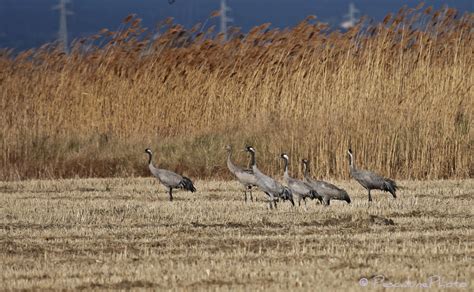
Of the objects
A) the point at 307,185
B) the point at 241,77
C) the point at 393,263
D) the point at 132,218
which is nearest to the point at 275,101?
the point at 241,77

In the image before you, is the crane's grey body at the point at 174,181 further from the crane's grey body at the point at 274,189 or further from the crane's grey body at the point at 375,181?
the crane's grey body at the point at 375,181

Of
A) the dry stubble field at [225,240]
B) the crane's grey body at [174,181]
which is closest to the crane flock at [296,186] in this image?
the crane's grey body at [174,181]

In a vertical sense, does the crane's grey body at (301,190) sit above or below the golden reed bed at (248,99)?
below

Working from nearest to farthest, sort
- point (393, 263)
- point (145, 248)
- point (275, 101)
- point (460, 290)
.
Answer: point (460, 290) → point (393, 263) → point (145, 248) → point (275, 101)

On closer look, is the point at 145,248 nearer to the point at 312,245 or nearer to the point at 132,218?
the point at 312,245

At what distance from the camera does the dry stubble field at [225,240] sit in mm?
8945

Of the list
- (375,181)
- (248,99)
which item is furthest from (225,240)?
(248,99)

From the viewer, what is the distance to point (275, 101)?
798 inches

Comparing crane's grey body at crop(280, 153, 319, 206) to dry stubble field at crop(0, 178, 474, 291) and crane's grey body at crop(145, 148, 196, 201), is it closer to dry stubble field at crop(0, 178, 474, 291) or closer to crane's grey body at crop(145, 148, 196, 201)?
dry stubble field at crop(0, 178, 474, 291)

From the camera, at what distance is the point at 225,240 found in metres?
11.2

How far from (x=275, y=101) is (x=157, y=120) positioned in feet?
7.95

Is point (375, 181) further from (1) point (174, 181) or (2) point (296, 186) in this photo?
(1) point (174, 181)

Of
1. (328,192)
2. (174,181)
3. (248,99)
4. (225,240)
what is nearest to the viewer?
(225,240)

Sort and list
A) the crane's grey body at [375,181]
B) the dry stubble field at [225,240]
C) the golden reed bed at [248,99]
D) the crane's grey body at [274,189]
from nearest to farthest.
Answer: the dry stubble field at [225,240], the crane's grey body at [274,189], the crane's grey body at [375,181], the golden reed bed at [248,99]
